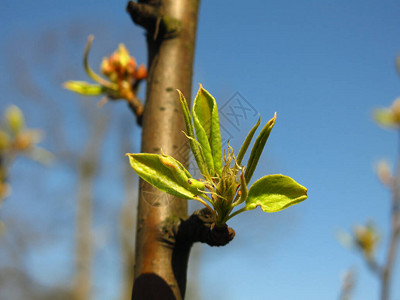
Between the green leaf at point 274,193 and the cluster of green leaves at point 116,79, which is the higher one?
the cluster of green leaves at point 116,79

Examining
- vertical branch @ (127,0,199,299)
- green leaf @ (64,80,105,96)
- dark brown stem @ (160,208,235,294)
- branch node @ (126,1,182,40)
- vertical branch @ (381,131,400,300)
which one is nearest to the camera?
dark brown stem @ (160,208,235,294)

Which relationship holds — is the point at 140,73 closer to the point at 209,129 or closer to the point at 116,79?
the point at 116,79

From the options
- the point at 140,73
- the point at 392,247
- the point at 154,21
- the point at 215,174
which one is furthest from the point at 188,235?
the point at 392,247

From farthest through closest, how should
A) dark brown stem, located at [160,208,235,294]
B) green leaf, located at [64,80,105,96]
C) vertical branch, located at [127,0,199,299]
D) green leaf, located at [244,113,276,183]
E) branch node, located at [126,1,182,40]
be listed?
1. green leaf, located at [64,80,105,96]
2. branch node, located at [126,1,182,40]
3. vertical branch, located at [127,0,199,299]
4. dark brown stem, located at [160,208,235,294]
5. green leaf, located at [244,113,276,183]

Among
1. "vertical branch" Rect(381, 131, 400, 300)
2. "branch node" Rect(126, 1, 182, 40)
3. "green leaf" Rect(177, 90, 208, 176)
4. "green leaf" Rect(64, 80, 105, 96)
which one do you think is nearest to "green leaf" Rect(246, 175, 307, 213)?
"green leaf" Rect(177, 90, 208, 176)

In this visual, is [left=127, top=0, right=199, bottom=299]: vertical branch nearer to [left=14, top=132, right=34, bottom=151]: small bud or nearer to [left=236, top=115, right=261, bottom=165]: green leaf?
[left=236, top=115, right=261, bottom=165]: green leaf

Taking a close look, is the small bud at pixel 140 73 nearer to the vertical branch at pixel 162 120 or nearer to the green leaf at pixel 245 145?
the vertical branch at pixel 162 120

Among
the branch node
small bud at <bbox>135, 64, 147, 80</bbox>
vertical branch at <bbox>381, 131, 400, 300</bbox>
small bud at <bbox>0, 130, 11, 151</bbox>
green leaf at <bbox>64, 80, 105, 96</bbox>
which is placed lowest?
vertical branch at <bbox>381, 131, 400, 300</bbox>

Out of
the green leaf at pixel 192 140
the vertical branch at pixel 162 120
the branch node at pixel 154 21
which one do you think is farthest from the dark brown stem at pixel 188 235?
the branch node at pixel 154 21
